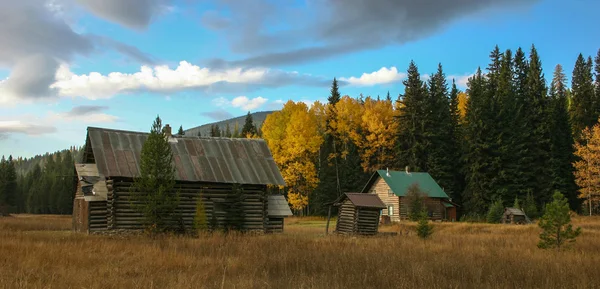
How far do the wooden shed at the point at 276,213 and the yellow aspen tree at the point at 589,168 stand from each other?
114 ft

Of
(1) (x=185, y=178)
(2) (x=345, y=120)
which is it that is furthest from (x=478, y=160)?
(1) (x=185, y=178)

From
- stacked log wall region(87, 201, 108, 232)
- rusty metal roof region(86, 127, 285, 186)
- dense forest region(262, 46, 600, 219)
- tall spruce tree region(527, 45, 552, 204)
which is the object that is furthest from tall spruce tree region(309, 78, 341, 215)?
stacked log wall region(87, 201, 108, 232)

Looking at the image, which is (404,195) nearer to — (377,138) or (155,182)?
(377,138)

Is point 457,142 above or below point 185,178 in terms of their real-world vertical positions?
above

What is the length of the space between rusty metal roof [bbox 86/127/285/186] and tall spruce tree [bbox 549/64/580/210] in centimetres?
3545

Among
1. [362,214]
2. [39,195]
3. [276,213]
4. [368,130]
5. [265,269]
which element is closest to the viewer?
[265,269]

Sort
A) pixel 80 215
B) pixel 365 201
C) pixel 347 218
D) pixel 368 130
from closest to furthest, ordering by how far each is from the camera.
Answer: pixel 80 215 → pixel 365 201 → pixel 347 218 → pixel 368 130

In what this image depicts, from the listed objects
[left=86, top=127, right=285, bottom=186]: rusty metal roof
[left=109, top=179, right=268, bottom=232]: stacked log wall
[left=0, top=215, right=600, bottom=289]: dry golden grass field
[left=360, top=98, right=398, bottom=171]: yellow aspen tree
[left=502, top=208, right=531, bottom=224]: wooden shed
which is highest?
[left=360, top=98, right=398, bottom=171]: yellow aspen tree

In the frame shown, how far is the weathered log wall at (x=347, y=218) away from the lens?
91.2ft

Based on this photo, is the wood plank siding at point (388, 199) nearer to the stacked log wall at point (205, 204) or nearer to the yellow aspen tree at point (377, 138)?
the yellow aspen tree at point (377, 138)

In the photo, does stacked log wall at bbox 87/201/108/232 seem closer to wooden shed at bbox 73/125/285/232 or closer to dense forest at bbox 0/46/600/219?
wooden shed at bbox 73/125/285/232

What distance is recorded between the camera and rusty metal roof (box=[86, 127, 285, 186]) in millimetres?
24172

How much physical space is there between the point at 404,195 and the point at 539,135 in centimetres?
1793

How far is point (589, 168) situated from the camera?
4659cm
